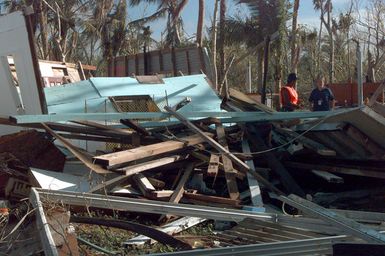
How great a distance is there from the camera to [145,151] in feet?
20.6

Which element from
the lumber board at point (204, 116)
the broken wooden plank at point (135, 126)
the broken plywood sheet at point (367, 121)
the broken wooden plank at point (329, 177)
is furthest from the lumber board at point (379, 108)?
the broken wooden plank at point (135, 126)

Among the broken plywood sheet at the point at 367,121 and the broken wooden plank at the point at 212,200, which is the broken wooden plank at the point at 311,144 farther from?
the broken wooden plank at the point at 212,200

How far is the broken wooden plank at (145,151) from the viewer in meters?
5.66

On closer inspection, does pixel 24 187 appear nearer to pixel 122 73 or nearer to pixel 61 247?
pixel 61 247

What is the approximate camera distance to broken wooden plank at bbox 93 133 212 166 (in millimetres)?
5664

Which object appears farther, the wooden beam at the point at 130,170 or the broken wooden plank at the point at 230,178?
the broken wooden plank at the point at 230,178

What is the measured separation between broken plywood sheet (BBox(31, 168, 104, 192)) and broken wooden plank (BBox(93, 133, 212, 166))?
1.29 feet

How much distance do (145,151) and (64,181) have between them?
3.39 feet

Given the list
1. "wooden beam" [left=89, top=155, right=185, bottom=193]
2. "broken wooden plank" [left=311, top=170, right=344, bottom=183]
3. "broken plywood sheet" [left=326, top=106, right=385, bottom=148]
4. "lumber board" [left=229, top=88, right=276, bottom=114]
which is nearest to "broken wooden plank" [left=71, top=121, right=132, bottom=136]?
"wooden beam" [left=89, top=155, right=185, bottom=193]

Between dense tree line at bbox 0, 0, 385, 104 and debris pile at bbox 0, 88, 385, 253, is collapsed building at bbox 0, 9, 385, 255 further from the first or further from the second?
dense tree line at bbox 0, 0, 385, 104

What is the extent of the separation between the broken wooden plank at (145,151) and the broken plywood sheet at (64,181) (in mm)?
392

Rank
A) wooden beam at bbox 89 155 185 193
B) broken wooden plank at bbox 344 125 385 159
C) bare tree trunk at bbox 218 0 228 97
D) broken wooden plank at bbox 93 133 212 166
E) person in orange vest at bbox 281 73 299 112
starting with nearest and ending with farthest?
broken wooden plank at bbox 93 133 212 166, wooden beam at bbox 89 155 185 193, broken wooden plank at bbox 344 125 385 159, person in orange vest at bbox 281 73 299 112, bare tree trunk at bbox 218 0 228 97

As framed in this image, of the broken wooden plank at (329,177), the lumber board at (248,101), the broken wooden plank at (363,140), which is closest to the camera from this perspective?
the broken wooden plank at (329,177)

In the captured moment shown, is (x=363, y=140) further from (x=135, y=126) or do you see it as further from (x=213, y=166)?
(x=135, y=126)
